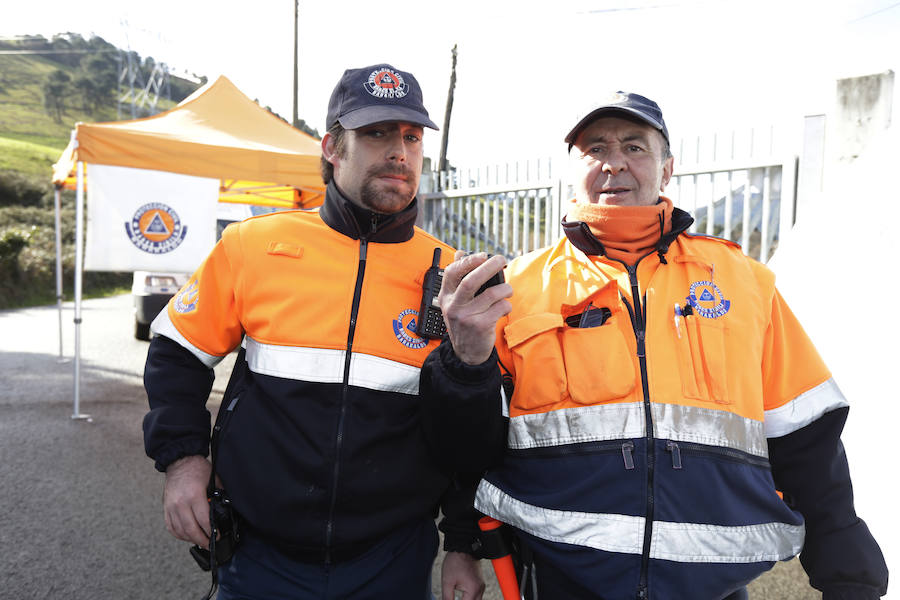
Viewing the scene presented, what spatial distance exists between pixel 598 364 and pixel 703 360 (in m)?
0.27

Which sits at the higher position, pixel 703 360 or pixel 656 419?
pixel 703 360

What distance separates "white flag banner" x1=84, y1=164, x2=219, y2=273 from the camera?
5727mm

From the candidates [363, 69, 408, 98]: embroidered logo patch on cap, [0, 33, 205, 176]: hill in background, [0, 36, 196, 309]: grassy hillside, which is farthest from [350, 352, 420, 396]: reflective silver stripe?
[0, 33, 205, 176]: hill in background

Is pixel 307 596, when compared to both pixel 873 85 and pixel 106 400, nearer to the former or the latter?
pixel 873 85

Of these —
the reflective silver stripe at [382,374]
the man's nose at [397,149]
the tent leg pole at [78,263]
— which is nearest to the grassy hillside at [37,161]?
the tent leg pole at [78,263]

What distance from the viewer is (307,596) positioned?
1579 millimetres

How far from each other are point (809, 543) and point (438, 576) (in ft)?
6.49

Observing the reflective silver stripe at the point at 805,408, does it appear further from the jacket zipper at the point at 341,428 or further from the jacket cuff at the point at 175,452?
the jacket cuff at the point at 175,452

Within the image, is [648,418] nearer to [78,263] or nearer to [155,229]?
[78,263]

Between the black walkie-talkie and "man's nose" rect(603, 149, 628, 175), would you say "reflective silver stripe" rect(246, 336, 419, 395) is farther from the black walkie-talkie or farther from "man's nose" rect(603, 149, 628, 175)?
"man's nose" rect(603, 149, 628, 175)

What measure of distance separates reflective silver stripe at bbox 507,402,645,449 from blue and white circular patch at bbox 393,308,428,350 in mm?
375

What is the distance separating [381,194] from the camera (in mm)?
1802

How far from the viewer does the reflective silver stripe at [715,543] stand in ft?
4.51

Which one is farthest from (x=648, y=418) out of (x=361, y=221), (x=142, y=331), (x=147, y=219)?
(x=142, y=331)
